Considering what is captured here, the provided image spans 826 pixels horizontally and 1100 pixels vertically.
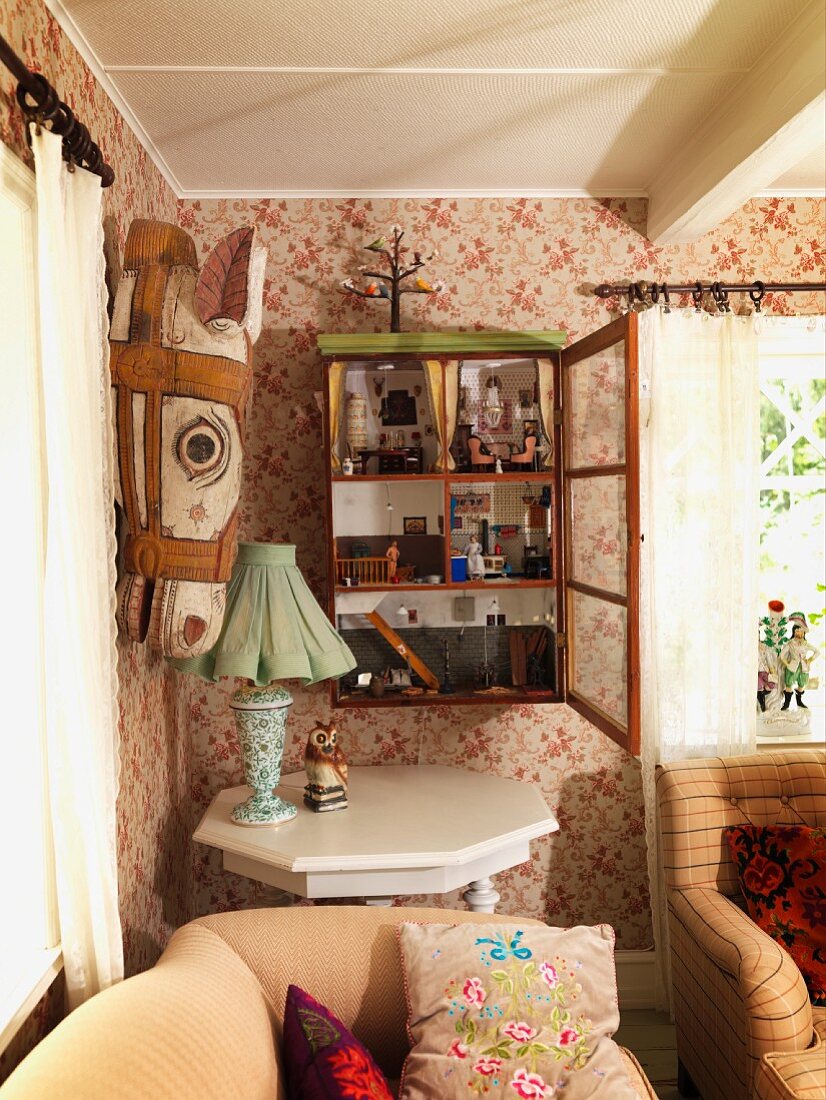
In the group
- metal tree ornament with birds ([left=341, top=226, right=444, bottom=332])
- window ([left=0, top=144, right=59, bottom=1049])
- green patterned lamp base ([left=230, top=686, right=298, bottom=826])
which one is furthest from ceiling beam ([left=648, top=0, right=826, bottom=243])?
green patterned lamp base ([left=230, top=686, right=298, bottom=826])

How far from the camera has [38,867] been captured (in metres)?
1.71

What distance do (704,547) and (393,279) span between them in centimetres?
Result: 132

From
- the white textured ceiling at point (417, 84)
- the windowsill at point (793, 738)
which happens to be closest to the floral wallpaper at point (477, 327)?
the white textured ceiling at point (417, 84)

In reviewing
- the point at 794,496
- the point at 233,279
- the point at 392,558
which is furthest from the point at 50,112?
the point at 794,496

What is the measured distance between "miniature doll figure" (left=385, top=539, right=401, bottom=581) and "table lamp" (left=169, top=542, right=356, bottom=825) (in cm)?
39

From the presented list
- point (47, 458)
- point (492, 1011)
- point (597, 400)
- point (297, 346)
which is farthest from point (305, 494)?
point (492, 1011)

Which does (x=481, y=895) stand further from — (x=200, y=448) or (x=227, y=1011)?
(x=200, y=448)

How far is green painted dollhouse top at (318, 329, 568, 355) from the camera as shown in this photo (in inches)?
109

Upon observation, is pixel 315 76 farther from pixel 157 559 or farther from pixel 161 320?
pixel 157 559

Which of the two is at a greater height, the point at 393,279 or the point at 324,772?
the point at 393,279

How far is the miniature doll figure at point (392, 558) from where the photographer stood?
2.86m

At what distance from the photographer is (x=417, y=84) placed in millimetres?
2189

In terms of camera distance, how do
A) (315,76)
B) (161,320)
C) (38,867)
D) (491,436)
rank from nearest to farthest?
(38,867)
(161,320)
(315,76)
(491,436)

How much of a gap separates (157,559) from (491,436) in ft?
4.28
